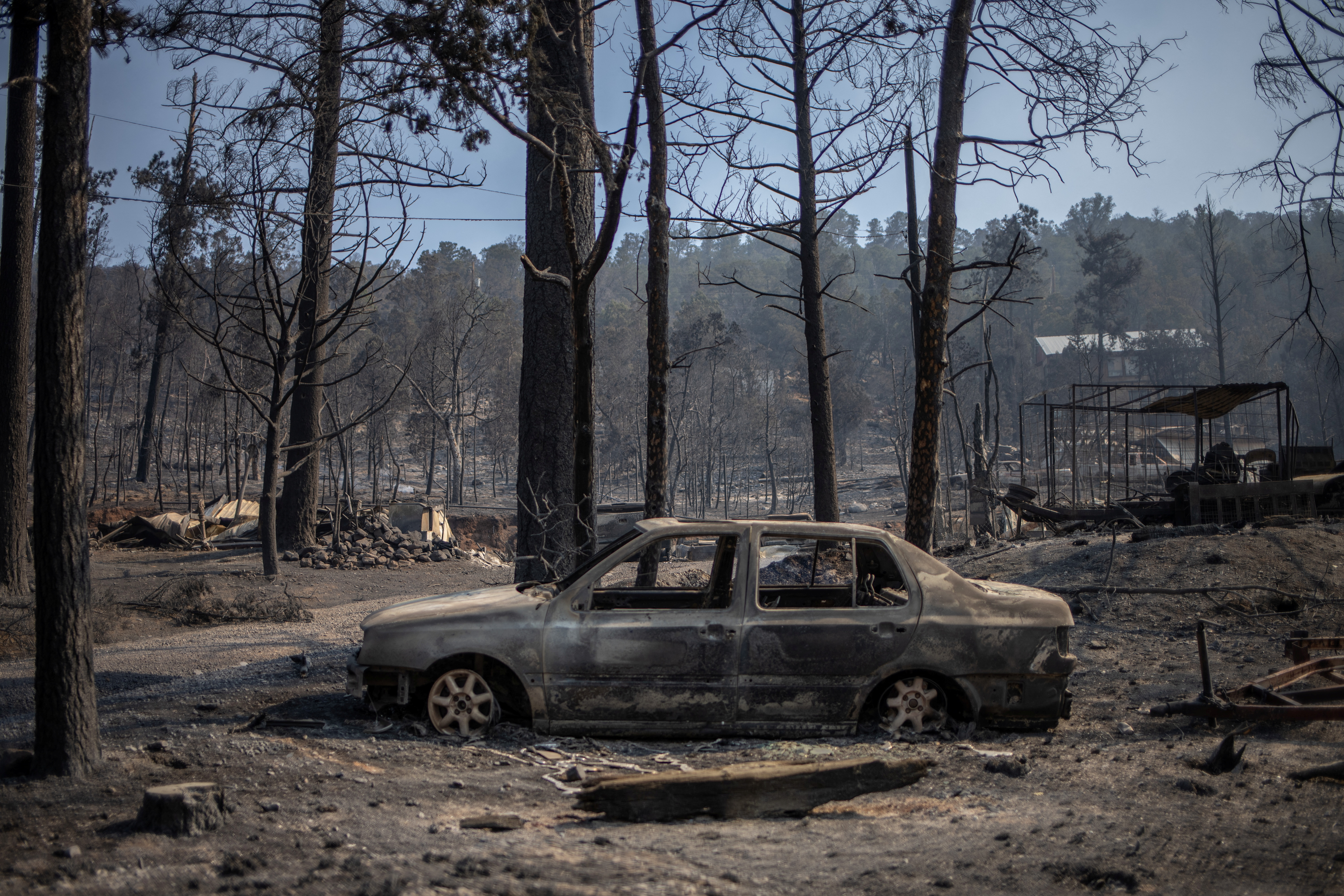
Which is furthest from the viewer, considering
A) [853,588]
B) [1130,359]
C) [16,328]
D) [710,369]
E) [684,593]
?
[1130,359]

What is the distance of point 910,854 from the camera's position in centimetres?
361

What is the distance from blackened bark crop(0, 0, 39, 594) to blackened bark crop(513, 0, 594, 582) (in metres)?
6.85

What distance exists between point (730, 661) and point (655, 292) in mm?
4959

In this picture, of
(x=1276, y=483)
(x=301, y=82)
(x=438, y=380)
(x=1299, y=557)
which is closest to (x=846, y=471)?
(x=438, y=380)

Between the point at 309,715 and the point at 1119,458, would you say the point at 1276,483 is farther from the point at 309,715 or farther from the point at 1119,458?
the point at 1119,458

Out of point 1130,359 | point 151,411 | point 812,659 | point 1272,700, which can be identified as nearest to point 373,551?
point 812,659

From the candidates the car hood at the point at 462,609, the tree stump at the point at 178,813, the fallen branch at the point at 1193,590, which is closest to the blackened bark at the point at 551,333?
the car hood at the point at 462,609

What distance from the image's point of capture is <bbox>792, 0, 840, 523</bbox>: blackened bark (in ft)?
48.3

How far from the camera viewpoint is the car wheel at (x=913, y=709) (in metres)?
5.34

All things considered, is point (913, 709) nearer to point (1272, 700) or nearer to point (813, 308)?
point (1272, 700)

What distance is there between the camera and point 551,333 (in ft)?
31.3

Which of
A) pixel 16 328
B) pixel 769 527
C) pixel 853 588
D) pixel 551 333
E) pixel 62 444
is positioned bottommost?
pixel 853 588

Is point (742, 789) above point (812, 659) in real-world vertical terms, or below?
below

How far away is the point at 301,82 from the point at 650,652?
22.4 feet
